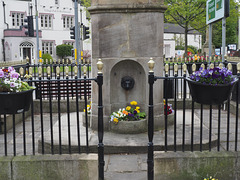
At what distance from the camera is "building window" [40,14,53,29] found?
144 ft

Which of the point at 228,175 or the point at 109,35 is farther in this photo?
the point at 109,35

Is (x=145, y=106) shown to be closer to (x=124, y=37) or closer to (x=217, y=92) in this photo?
(x=124, y=37)

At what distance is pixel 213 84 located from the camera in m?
4.00

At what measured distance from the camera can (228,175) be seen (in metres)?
4.30

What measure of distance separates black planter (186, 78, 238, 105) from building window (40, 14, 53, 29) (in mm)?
42074

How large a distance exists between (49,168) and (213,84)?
2.35 metres

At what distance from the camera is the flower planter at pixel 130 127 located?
625 centimetres

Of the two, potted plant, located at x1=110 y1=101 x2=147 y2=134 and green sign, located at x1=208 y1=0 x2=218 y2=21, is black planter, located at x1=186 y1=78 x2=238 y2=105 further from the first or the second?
green sign, located at x1=208 y1=0 x2=218 y2=21

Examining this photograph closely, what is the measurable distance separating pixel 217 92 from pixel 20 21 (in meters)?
41.6

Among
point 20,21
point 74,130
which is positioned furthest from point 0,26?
point 74,130

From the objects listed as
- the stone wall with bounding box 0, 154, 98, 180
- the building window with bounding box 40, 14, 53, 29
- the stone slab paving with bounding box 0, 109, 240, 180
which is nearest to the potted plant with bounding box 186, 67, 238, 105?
the stone slab paving with bounding box 0, 109, 240, 180

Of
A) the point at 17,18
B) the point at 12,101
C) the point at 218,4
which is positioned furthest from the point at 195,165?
the point at 17,18

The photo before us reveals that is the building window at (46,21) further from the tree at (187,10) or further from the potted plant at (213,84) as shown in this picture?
the potted plant at (213,84)

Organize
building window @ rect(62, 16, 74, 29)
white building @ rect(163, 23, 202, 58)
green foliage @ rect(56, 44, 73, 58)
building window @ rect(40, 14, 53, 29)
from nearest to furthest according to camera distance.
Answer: building window @ rect(40, 14, 53, 29)
green foliage @ rect(56, 44, 73, 58)
building window @ rect(62, 16, 74, 29)
white building @ rect(163, 23, 202, 58)
